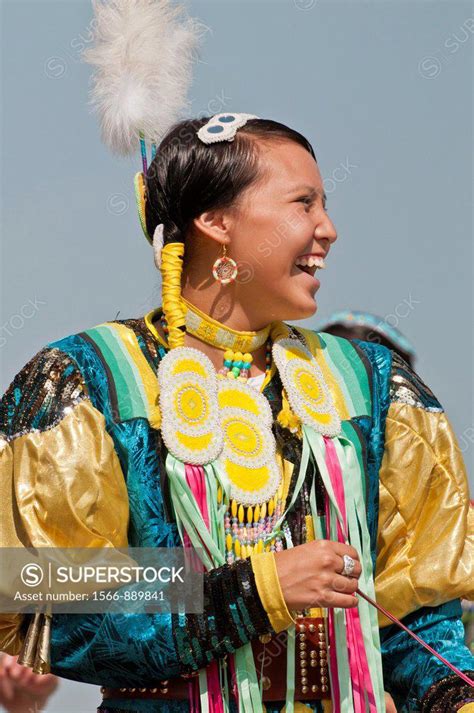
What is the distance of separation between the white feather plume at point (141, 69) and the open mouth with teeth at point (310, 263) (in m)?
0.49

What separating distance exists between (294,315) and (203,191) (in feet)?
1.16

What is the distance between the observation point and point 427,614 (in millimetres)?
3027

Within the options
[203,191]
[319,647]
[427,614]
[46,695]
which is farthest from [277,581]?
[46,695]

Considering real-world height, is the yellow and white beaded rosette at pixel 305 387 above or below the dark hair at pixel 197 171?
below

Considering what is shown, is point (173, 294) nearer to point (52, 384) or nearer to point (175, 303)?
point (175, 303)

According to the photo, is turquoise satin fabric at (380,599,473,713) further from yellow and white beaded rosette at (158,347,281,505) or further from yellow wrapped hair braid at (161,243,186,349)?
yellow wrapped hair braid at (161,243,186,349)

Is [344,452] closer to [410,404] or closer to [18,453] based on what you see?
[410,404]

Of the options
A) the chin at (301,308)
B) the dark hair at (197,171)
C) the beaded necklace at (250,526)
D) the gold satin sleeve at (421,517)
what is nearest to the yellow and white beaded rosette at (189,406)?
the beaded necklace at (250,526)

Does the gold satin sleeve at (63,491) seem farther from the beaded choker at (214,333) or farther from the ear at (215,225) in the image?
the ear at (215,225)

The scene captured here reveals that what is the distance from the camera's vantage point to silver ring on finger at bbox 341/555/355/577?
274 cm

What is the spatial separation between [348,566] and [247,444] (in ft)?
1.32

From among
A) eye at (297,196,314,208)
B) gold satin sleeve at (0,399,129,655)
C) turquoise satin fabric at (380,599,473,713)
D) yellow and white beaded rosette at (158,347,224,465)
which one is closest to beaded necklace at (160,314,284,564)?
yellow and white beaded rosette at (158,347,224,465)

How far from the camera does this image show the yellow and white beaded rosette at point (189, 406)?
115 inches

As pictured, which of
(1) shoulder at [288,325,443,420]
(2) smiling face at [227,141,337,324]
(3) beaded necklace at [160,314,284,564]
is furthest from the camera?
(1) shoulder at [288,325,443,420]
